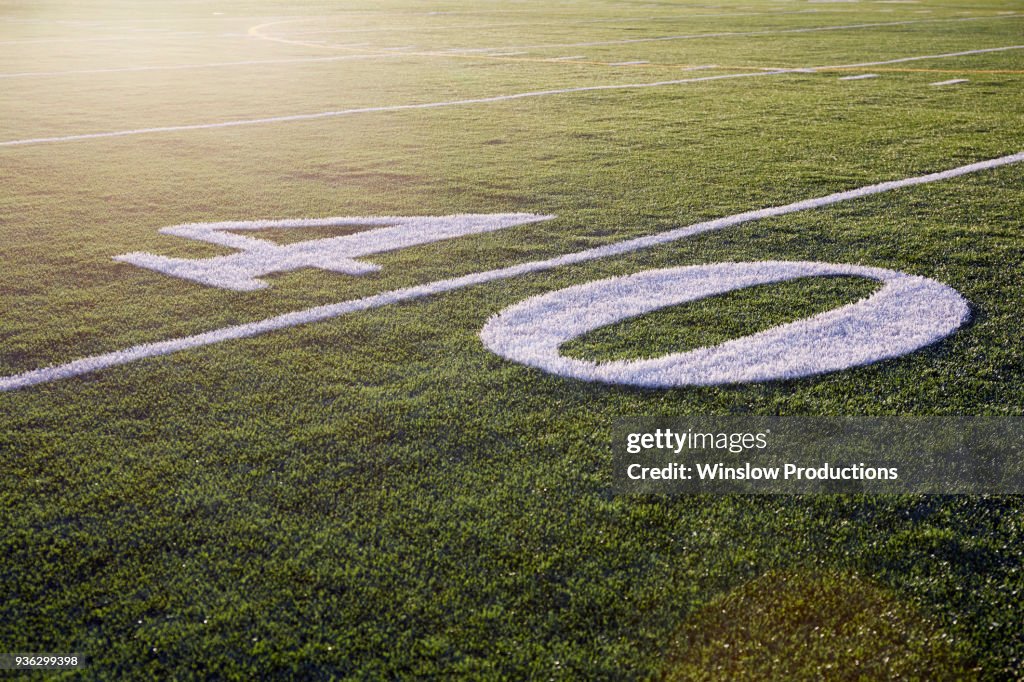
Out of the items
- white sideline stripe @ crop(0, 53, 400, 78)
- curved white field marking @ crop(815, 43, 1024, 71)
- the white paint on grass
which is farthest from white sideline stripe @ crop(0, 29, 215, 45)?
the white paint on grass

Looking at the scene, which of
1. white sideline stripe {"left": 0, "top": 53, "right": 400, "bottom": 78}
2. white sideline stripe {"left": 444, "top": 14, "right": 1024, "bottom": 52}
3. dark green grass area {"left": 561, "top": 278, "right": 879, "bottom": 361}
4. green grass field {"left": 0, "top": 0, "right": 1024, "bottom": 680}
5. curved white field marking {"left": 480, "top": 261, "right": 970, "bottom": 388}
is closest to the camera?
green grass field {"left": 0, "top": 0, "right": 1024, "bottom": 680}

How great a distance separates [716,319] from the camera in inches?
132

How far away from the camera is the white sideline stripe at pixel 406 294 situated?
9.84ft

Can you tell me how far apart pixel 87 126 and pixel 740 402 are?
659cm

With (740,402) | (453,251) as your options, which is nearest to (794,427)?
(740,402)

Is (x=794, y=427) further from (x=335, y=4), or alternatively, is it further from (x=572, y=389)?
(x=335, y=4)

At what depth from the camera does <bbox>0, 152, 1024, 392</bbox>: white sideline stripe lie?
9.84 feet

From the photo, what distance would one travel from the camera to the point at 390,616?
185 cm

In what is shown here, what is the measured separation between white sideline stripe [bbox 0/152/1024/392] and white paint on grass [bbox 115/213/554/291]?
383 millimetres

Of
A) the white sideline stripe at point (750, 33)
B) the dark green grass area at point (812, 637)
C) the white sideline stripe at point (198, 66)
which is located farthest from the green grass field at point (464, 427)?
the white sideline stripe at point (750, 33)

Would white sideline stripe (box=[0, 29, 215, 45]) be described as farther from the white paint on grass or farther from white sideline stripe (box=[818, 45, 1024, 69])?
the white paint on grass

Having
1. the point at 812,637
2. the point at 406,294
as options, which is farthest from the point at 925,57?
the point at 812,637

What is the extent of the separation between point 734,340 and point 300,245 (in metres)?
2.04

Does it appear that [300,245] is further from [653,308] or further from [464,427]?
[464,427]
